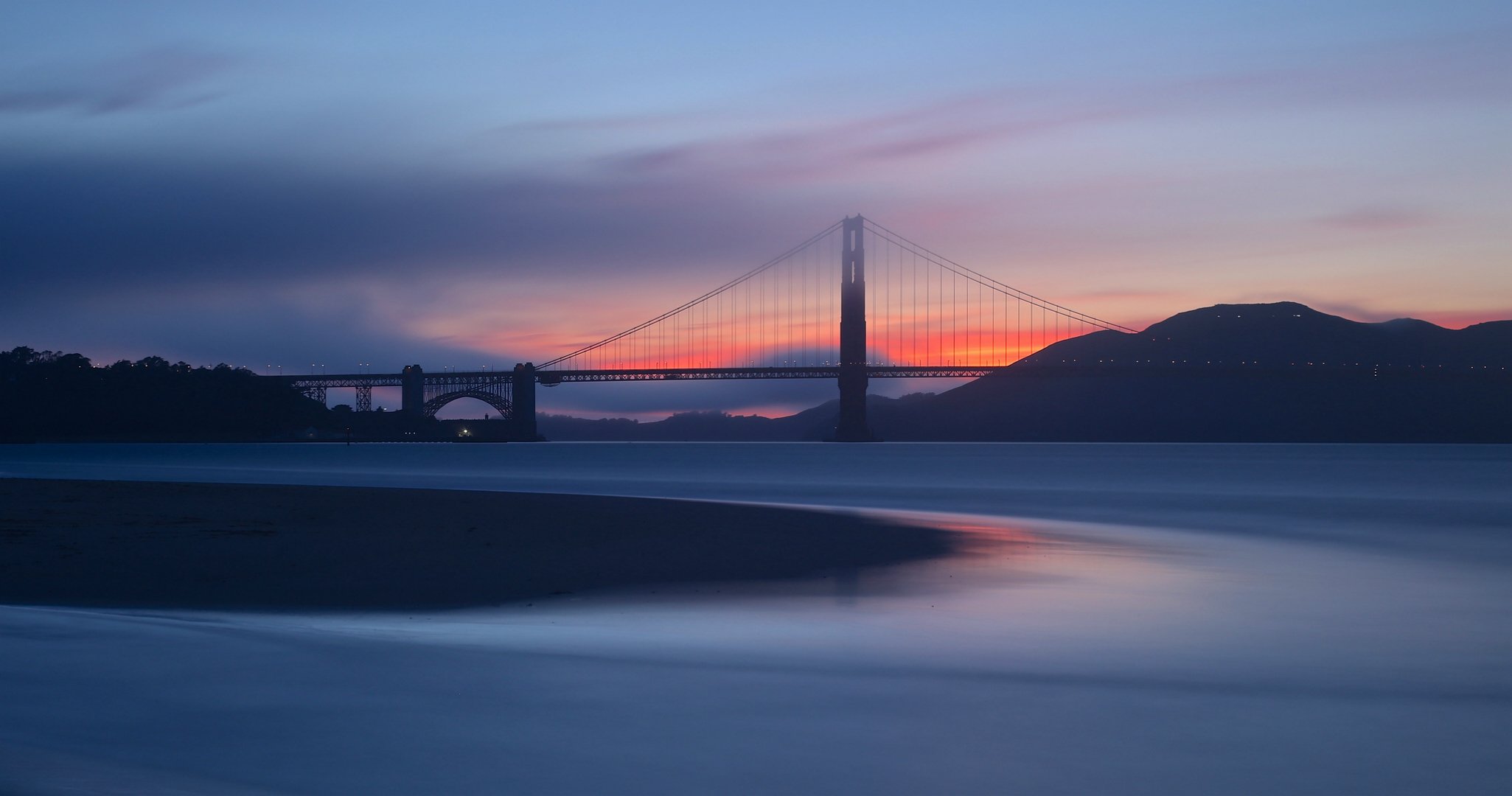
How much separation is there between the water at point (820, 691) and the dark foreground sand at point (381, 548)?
989 mm

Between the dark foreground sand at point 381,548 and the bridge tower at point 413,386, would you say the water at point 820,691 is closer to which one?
the dark foreground sand at point 381,548

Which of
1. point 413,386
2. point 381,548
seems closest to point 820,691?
point 381,548

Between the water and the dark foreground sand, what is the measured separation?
3.24 feet

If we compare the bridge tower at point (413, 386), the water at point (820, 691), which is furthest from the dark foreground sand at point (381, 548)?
the bridge tower at point (413, 386)

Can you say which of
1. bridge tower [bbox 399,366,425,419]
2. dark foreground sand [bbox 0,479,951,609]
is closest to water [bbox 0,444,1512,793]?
dark foreground sand [bbox 0,479,951,609]

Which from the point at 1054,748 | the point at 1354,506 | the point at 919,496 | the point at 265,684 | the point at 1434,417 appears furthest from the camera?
the point at 1434,417

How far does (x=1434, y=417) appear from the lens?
446 feet

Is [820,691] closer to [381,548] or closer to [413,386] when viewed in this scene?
[381,548]

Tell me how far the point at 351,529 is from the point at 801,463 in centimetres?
4834

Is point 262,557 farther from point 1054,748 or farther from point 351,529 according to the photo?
point 1054,748

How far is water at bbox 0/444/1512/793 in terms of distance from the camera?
5297mm

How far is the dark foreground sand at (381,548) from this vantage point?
34.0ft

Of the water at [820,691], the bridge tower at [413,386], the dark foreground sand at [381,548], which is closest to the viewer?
the water at [820,691]

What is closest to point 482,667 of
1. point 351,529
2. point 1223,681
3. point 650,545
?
point 1223,681
